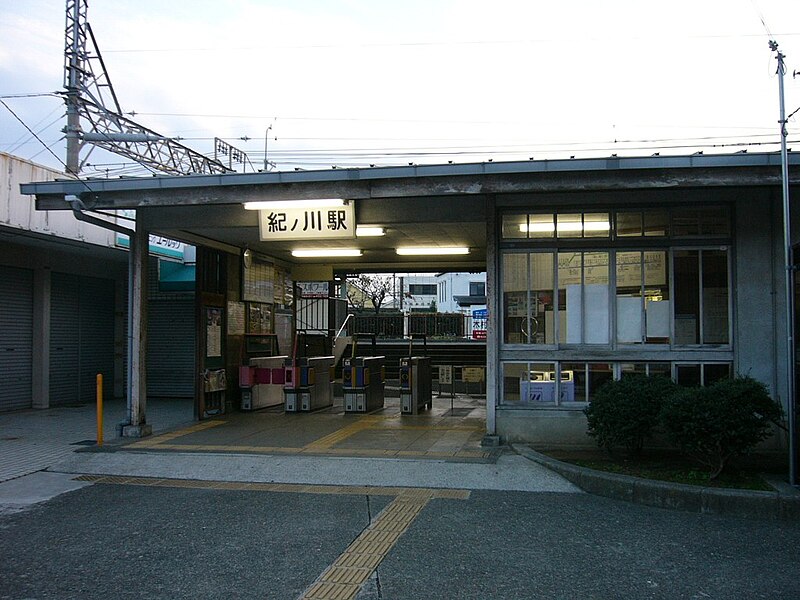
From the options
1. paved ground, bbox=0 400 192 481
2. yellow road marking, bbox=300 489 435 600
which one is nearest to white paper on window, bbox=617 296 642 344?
yellow road marking, bbox=300 489 435 600

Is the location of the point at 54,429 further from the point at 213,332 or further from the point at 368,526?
the point at 368,526

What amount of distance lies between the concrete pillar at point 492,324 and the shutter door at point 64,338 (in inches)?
436

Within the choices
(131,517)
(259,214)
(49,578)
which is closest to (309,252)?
(259,214)

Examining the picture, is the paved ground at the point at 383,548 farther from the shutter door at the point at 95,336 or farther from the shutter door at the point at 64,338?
the shutter door at the point at 95,336

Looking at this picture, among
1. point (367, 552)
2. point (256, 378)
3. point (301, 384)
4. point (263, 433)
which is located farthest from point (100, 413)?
point (367, 552)

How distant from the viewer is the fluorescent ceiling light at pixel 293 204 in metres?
10.6

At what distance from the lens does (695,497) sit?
7449 millimetres

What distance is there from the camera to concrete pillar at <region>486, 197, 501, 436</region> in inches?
412

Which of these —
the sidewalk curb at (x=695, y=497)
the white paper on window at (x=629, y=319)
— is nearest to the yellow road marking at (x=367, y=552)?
the sidewalk curb at (x=695, y=497)

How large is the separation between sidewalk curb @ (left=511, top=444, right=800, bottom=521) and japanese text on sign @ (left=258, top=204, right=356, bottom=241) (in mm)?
5102

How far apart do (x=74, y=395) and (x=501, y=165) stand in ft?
41.8

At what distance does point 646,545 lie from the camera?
6309mm

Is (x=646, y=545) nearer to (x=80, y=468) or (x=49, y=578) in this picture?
(x=49, y=578)

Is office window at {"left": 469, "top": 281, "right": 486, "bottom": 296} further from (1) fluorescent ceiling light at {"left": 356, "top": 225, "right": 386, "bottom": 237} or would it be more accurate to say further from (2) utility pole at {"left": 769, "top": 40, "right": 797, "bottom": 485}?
(2) utility pole at {"left": 769, "top": 40, "right": 797, "bottom": 485}
